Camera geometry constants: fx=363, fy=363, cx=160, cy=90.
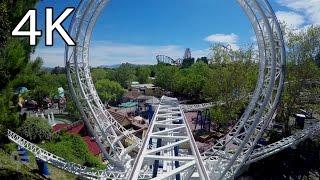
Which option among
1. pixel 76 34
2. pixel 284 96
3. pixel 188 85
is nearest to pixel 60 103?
pixel 188 85

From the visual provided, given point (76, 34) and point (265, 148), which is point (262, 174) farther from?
point (76, 34)

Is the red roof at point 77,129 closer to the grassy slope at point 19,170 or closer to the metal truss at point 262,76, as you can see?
the grassy slope at point 19,170

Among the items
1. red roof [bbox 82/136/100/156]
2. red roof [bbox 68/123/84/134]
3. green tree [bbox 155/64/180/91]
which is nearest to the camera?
red roof [bbox 82/136/100/156]

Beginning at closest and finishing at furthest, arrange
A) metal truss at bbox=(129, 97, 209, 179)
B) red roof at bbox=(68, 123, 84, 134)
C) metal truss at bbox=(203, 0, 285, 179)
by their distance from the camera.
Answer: metal truss at bbox=(129, 97, 209, 179)
metal truss at bbox=(203, 0, 285, 179)
red roof at bbox=(68, 123, 84, 134)

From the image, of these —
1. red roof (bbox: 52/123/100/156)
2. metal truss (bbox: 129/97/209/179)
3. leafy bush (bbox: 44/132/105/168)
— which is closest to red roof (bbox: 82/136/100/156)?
red roof (bbox: 52/123/100/156)

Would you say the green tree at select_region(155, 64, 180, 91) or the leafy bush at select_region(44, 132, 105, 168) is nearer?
the leafy bush at select_region(44, 132, 105, 168)

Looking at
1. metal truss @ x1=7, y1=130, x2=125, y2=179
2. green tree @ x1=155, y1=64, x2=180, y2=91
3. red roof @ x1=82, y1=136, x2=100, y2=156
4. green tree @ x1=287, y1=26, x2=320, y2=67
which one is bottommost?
red roof @ x1=82, y1=136, x2=100, y2=156

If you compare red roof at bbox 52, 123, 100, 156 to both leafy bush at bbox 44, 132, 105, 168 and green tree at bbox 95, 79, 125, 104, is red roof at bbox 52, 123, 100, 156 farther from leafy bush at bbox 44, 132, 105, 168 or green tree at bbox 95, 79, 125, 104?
green tree at bbox 95, 79, 125, 104
